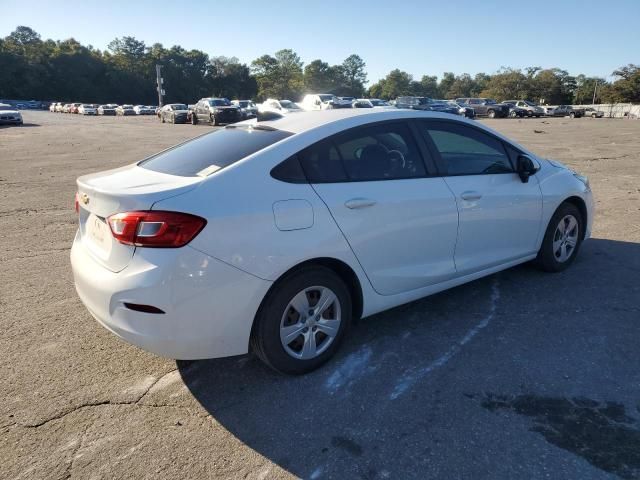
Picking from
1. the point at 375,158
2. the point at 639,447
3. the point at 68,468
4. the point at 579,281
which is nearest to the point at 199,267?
the point at 68,468

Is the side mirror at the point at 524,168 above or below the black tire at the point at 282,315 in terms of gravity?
above

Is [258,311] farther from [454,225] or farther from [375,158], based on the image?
[454,225]

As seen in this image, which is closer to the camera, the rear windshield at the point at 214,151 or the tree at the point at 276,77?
the rear windshield at the point at 214,151

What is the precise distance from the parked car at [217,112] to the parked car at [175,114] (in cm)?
345

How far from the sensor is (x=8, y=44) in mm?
103625

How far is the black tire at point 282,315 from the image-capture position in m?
2.89

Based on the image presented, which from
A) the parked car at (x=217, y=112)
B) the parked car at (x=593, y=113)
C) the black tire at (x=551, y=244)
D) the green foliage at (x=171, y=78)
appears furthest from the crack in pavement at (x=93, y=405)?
Answer: the green foliage at (x=171, y=78)

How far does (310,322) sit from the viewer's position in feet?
10.2

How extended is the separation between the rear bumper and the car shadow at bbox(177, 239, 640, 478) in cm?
41

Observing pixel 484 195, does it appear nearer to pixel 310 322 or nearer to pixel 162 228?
pixel 310 322

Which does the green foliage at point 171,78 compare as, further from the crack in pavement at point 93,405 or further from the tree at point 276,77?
the crack in pavement at point 93,405

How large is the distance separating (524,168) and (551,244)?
90cm

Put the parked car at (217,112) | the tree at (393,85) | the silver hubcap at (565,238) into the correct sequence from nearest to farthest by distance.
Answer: the silver hubcap at (565,238)
the parked car at (217,112)
the tree at (393,85)

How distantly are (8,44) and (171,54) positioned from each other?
33122 mm
